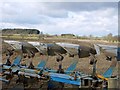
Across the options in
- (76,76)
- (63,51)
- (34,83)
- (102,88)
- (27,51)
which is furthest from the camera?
(27,51)

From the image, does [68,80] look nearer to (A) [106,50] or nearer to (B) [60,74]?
(B) [60,74]

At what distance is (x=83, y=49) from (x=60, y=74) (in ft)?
3.31

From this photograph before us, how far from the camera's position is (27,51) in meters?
9.35

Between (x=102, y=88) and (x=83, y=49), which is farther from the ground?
(x=83, y=49)

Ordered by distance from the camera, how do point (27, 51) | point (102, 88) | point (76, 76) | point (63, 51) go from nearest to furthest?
1. point (102, 88)
2. point (76, 76)
3. point (63, 51)
4. point (27, 51)

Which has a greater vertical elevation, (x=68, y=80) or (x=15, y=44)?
(x=15, y=44)

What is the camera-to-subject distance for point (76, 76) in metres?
7.60

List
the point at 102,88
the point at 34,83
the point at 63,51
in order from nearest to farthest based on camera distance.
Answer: the point at 102,88
the point at 63,51
the point at 34,83

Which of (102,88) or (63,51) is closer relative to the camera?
(102,88)

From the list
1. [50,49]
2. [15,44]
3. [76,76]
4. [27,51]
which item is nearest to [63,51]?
[50,49]

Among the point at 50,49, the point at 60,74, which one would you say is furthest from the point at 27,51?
the point at 60,74

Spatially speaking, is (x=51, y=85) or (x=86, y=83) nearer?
(x=86, y=83)

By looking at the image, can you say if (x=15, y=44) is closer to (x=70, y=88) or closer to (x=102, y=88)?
(x=70, y=88)

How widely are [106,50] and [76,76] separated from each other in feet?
3.70
